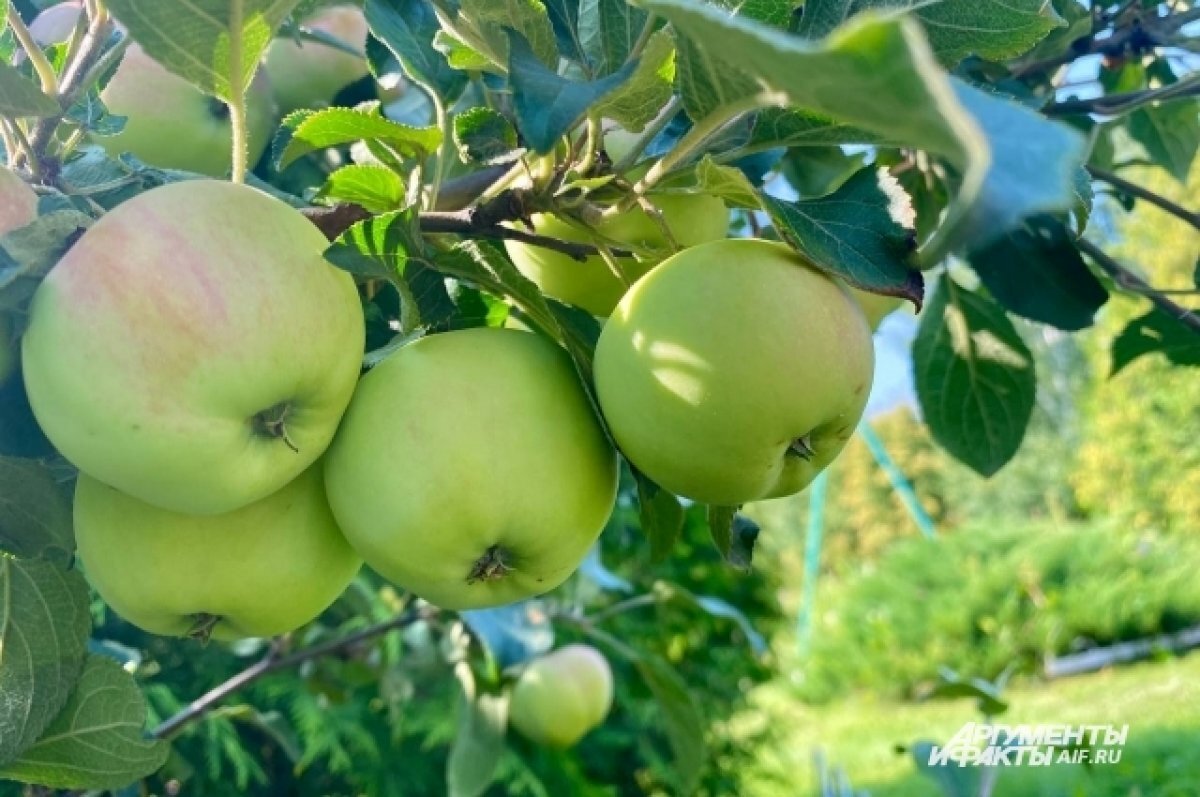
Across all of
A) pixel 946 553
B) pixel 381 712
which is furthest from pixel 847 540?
pixel 381 712

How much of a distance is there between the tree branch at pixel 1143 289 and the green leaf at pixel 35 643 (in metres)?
0.83

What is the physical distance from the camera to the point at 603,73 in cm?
60

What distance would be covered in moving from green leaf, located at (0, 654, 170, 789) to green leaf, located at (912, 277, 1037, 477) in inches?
29.8

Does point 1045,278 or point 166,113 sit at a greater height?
point 166,113

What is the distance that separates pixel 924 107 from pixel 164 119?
790 mm

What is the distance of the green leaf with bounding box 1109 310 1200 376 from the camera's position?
1069 millimetres

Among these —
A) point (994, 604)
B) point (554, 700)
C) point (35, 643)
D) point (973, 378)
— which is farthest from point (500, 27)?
point (994, 604)

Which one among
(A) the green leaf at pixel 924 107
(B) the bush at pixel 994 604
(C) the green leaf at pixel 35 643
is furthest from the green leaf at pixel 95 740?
(B) the bush at pixel 994 604

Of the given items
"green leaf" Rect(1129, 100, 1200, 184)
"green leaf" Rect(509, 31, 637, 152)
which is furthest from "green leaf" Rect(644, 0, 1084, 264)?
"green leaf" Rect(1129, 100, 1200, 184)

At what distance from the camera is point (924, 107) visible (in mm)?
324

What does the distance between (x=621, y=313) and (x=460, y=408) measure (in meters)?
0.09

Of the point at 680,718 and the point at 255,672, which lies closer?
the point at 255,672

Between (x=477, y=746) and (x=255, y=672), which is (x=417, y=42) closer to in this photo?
(x=255, y=672)

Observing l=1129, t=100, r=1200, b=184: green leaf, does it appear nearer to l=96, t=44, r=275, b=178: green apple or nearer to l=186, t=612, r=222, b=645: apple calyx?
l=96, t=44, r=275, b=178: green apple
